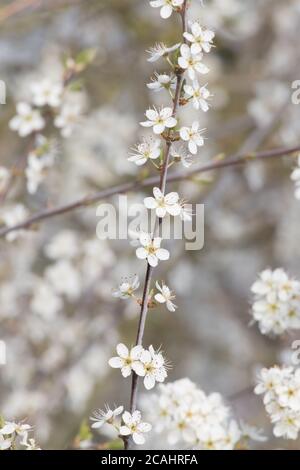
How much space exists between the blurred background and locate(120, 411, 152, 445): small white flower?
126 centimetres

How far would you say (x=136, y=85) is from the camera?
3488 millimetres

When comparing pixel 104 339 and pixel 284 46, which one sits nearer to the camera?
pixel 104 339

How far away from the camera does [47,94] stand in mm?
2031

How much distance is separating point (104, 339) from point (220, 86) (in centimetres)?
126

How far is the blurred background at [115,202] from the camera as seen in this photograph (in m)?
2.94

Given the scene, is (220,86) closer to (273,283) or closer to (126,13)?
(126,13)

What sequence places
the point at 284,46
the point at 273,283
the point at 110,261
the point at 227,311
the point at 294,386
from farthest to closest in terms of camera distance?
the point at 227,311
the point at 284,46
the point at 110,261
the point at 273,283
the point at 294,386

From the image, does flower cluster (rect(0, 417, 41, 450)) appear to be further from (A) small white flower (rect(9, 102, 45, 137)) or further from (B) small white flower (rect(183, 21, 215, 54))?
(A) small white flower (rect(9, 102, 45, 137))

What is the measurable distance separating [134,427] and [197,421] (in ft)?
1.10

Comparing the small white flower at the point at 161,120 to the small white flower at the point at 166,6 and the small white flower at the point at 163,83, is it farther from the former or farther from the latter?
the small white flower at the point at 166,6

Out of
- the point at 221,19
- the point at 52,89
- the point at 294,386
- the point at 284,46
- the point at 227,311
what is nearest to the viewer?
the point at 294,386

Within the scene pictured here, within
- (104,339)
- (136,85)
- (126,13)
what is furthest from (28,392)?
(126,13)

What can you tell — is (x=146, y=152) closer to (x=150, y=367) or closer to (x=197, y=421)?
(x=150, y=367)
